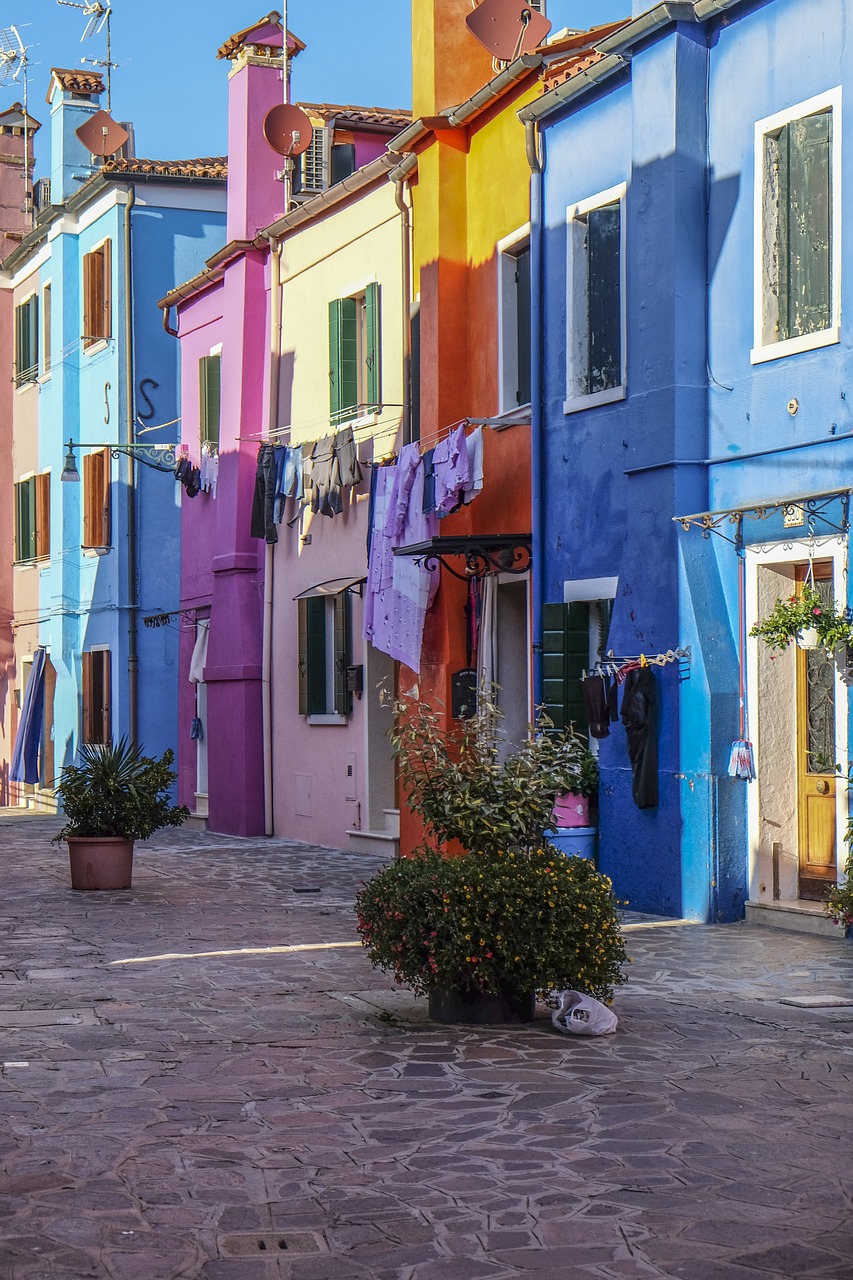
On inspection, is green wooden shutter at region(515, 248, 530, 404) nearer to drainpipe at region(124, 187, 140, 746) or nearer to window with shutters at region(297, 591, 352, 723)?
window with shutters at region(297, 591, 352, 723)

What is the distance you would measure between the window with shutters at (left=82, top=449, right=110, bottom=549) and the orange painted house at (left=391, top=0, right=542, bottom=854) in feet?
37.4

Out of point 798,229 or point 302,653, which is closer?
point 798,229

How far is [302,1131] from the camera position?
6.50 metres

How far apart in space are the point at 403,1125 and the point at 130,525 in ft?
73.0

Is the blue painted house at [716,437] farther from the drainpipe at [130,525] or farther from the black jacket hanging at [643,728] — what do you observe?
the drainpipe at [130,525]

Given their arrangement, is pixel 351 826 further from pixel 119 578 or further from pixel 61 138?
pixel 61 138

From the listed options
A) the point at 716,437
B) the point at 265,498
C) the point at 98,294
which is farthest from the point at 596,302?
the point at 98,294

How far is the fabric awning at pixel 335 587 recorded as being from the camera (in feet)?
65.3

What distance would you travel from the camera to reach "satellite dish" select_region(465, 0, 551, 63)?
16.6 metres

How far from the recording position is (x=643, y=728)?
13297mm

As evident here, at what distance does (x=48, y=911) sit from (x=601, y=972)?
708 centimetres

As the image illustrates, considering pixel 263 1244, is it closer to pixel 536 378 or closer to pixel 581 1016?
pixel 581 1016

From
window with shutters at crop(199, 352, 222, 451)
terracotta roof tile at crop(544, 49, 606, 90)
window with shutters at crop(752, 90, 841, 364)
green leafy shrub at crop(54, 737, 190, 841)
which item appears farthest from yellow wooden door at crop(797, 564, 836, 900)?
window with shutters at crop(199, 352, 222, 451)

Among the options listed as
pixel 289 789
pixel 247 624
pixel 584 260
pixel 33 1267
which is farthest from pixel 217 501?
pixel 33 1267
